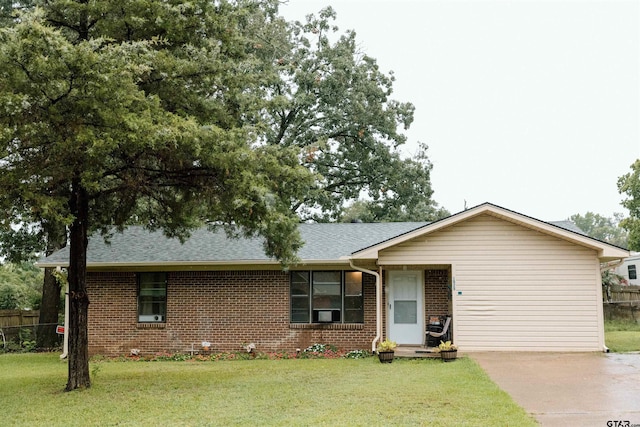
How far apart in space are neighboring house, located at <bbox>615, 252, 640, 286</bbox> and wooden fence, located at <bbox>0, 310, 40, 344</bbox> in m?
23.7

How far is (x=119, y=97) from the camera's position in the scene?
8.60 m

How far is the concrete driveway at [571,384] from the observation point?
755 centimetres

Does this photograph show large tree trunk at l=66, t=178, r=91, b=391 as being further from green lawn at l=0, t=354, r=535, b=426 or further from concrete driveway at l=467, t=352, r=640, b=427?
concrete driveway at l=467, t=352, r=640, b=427

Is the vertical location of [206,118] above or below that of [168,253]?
above

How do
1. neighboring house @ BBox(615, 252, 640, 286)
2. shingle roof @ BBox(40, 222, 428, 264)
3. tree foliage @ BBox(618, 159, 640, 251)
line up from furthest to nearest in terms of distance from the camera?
tree foliage @ BBox(618, 159, 640, 251)
neighboring house @ BBox(615, 252, 640, 286)
shingle roof @ BBox(40, 222, 428, 264)

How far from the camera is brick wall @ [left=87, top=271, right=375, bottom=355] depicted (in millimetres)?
15461

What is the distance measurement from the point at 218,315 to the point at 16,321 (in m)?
10.4

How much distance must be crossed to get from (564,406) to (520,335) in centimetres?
598

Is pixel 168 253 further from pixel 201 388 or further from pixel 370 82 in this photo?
pixel 370 82

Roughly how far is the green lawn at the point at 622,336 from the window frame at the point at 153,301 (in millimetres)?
11105

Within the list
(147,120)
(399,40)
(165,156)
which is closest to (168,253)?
(165,156)

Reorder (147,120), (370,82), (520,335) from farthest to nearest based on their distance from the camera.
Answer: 1. (370,82)
2. (520,335)
3. (147,120)

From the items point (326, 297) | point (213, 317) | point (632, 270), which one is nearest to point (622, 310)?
point (632, 270)

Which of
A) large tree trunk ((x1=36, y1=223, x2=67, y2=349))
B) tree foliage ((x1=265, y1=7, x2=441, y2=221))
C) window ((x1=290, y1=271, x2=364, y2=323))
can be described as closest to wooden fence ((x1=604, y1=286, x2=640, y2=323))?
tree foliage ((x1=265, y1=7, x2=441, y2=221))
